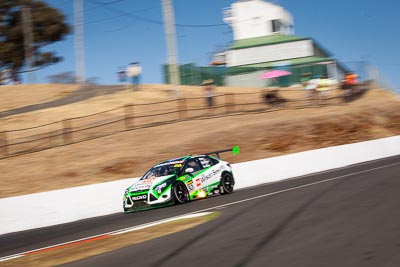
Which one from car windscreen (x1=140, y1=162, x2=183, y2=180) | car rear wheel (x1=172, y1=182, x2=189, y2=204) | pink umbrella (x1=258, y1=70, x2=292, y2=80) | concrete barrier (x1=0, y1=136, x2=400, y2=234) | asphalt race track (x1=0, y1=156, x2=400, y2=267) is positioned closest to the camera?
asphalt race track (x1=0, y1=156, x2=400, y2=267)

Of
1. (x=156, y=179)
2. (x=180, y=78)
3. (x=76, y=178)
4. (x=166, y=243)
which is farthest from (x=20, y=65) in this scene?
(x=166, y=243)

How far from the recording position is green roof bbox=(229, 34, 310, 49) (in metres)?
56.7

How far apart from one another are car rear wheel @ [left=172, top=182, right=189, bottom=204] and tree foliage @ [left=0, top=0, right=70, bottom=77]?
52.2 metres

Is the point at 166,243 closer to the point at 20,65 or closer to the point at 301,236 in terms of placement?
the point at 301,236

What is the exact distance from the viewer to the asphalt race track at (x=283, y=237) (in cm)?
604

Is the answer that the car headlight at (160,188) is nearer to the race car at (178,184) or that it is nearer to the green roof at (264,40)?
the race car at (178,184)

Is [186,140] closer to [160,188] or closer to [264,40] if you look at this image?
[160,188]

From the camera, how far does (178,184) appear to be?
15.0 meters

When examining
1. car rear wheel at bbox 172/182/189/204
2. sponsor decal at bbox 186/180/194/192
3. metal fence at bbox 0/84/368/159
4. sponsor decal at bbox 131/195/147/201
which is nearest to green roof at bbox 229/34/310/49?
metal fence at bbox 0/84/368/159

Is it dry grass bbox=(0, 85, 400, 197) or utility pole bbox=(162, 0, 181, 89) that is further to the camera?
utility pole bbox=(162, 0, 181, 89)

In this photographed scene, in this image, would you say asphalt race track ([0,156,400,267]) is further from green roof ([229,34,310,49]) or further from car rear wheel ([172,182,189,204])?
green roof ([229,34,310,49])

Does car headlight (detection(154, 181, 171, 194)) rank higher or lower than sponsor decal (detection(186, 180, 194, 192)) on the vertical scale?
higher

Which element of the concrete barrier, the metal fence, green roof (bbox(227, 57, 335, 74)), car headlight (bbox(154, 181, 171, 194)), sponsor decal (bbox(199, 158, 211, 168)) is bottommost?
the concrete barrier

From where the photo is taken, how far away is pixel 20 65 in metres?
63.5
